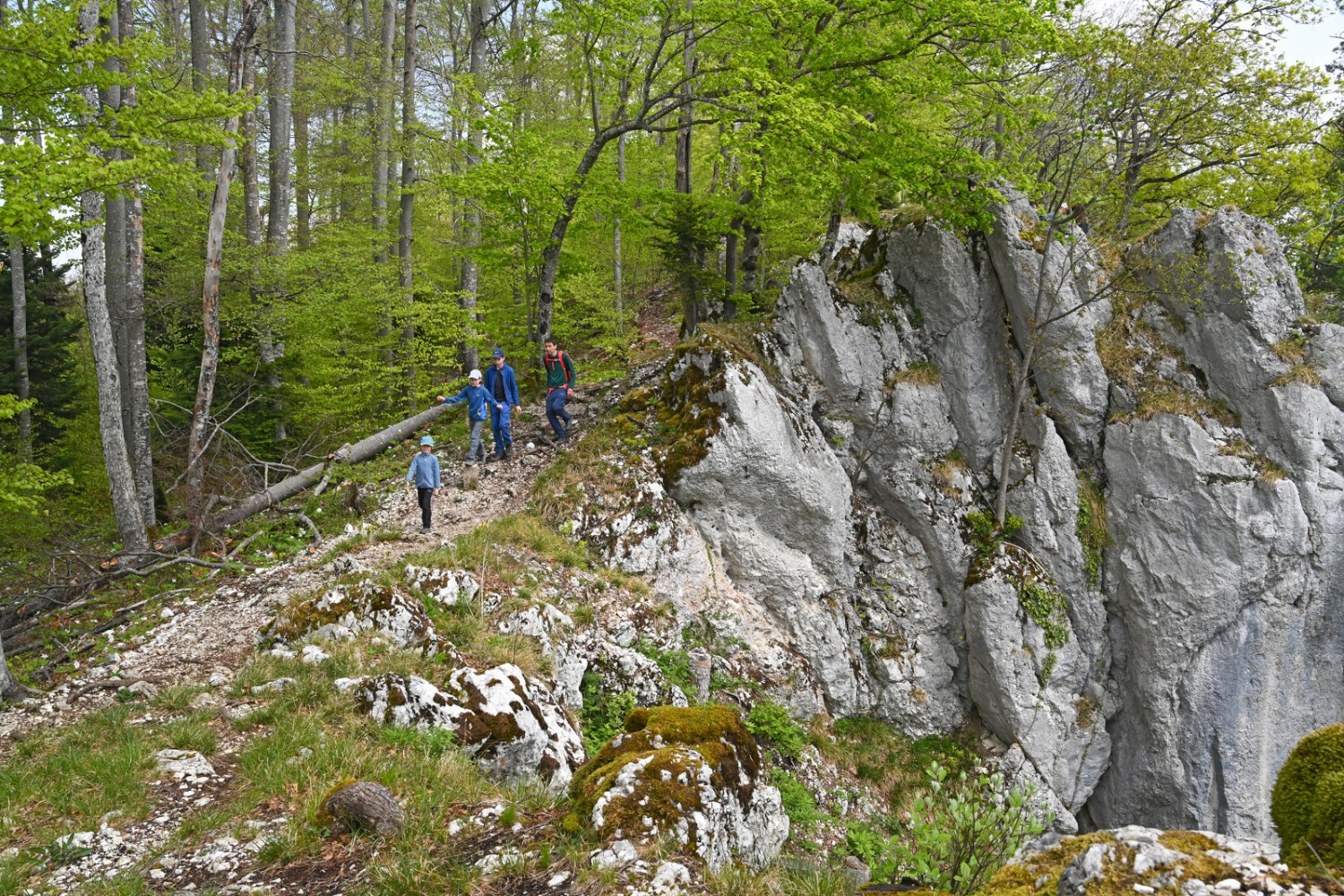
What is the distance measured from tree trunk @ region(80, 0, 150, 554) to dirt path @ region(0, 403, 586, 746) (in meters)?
2.35

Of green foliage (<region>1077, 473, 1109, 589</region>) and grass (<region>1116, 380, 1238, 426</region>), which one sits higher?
grass (<region>1116, 380, 1238, 426</region>)

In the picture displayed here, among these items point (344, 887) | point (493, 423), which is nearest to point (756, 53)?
point (493, 423)

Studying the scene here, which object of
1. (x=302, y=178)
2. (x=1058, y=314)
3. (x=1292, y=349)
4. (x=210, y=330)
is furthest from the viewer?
(x=302, y=178)

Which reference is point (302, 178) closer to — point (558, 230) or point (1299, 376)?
point (558, 230)

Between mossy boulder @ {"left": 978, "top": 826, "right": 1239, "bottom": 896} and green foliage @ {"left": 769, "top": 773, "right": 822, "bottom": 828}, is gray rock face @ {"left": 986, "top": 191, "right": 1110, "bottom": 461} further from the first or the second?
mossy boulder @ {"left": 978, "top": 826, "right": 1239, "bottom": 896}

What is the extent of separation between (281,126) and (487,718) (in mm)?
16640

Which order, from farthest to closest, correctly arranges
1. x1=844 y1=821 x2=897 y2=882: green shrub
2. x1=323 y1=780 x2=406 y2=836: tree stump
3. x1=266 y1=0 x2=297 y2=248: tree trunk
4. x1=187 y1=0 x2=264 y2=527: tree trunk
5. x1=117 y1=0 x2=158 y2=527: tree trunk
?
x1=266 y1=0 x2=297 y2=248: tree trunk < x1=117 y1=0 x2=158 y2=527: tree trunk < x1=187 y1=0 x2=264 y2=527: tree trunk < x1=844 y1=821 x2=897 y2=882: green shrub < x1=323 y1=780 x2=406 y2=836: tree stump

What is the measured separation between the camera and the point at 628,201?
1436 cm

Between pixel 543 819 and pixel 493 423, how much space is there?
367 inches

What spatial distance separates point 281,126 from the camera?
657 inches

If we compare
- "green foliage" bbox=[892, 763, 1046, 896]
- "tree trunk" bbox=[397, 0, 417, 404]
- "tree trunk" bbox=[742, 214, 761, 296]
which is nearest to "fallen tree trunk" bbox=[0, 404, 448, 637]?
"tree trunk" bbox=[397, 0, 417, 404]

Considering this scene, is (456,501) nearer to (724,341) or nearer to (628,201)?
(724,341)

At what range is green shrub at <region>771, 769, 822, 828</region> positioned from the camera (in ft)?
29.8

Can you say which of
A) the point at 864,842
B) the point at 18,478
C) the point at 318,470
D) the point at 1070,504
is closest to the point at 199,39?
the point at 318,470
